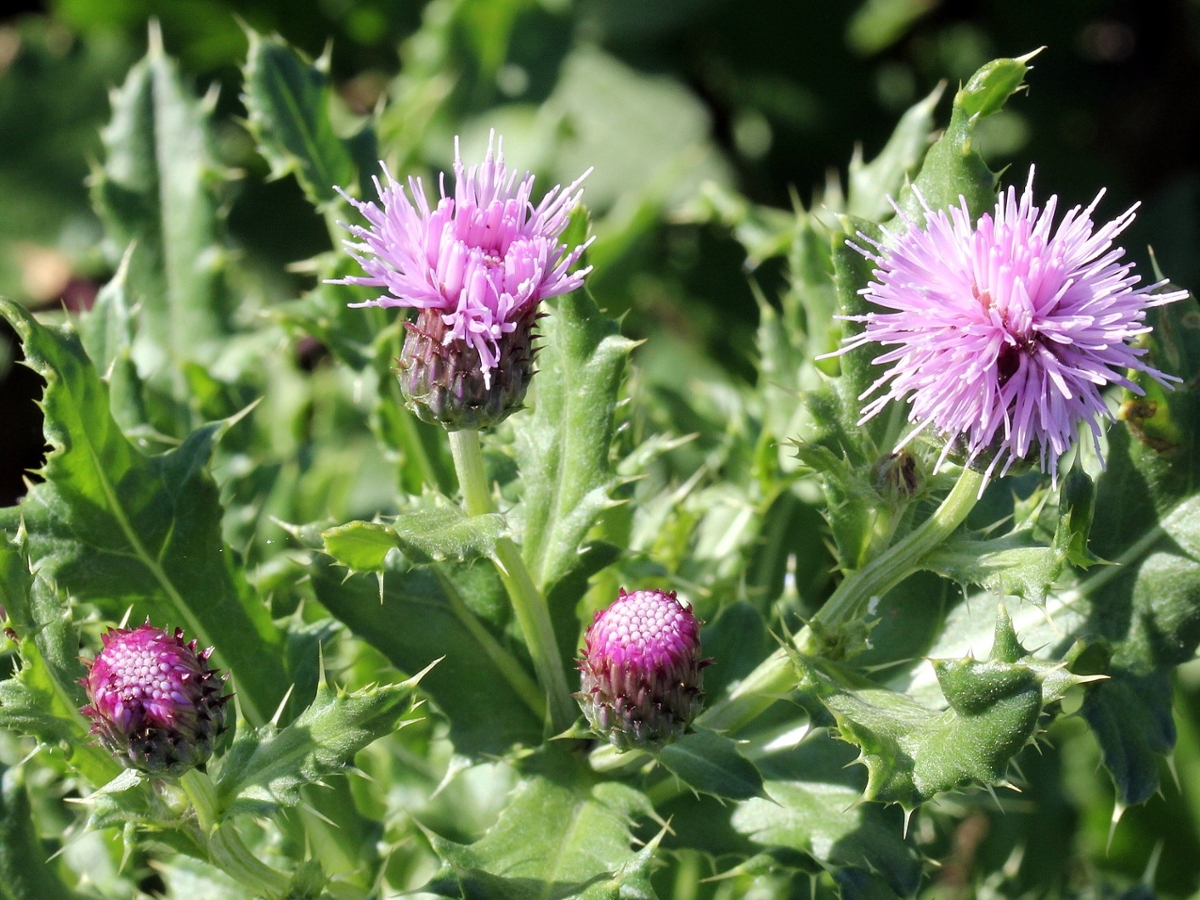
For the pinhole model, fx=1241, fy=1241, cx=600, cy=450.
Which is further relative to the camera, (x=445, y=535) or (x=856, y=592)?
(x=856, y=592)

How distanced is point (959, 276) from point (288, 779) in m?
1.33

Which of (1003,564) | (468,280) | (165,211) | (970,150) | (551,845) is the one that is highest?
(970,150)

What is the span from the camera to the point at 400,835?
112 inches

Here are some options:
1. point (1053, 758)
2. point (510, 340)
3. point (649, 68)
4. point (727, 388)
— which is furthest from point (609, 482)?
point (649, 68)

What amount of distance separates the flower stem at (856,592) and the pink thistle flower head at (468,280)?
26.4 inches

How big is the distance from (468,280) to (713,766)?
95 cm

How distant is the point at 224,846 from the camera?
2.15 meters

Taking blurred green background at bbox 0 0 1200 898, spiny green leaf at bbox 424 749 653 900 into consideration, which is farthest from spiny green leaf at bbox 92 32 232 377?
spiny green leaf at bbox 424 749 653 900

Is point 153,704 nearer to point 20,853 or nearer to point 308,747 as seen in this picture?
point 308,747

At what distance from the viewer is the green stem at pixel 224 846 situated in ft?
6.69

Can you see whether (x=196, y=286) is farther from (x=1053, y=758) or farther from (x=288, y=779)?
(x=1053, y=758)

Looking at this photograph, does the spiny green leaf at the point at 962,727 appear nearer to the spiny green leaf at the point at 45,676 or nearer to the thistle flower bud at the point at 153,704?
the thistle flower bud at the point at 153,704

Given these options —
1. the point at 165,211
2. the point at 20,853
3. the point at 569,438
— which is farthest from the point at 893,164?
the point at 20,853

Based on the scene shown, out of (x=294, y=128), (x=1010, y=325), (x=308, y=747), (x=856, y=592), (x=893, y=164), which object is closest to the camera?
(x=1010, y=325)
